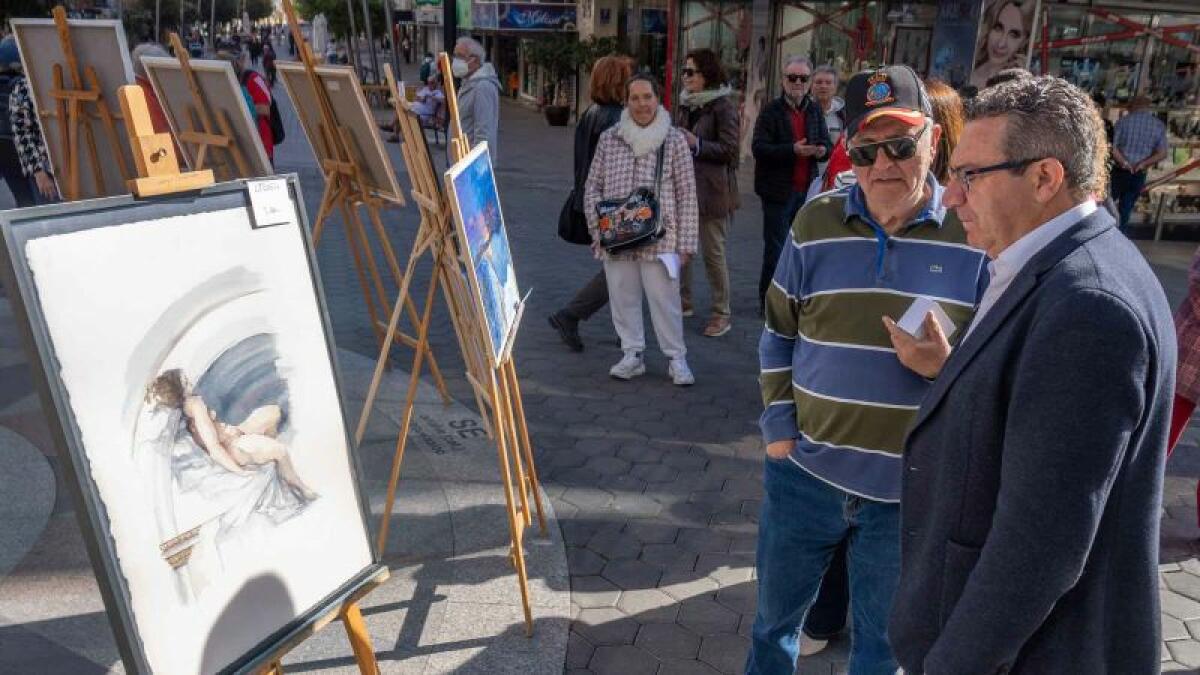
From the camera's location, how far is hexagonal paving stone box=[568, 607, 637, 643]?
3.17 meters

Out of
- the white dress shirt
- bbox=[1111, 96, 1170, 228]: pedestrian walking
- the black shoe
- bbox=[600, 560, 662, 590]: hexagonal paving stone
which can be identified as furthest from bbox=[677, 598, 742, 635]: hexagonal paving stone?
bbox=[1111, 96, 1170, 228]: pedestrian walking

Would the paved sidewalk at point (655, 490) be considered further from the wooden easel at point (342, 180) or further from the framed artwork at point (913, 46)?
the framed artwork at point (913, 46)

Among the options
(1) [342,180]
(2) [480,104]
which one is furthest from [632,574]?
(2) [480,104]

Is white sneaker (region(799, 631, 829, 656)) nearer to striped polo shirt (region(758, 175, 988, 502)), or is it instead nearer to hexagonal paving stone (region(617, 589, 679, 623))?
hexagonal paving stone (region(617, 589, 679, 623))

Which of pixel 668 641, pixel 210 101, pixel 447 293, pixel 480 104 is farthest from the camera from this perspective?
pixel 480 104

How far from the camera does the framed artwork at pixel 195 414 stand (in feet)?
5.52

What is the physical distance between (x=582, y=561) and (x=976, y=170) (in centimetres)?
253

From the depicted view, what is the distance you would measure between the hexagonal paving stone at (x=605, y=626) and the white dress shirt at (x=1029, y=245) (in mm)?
1994

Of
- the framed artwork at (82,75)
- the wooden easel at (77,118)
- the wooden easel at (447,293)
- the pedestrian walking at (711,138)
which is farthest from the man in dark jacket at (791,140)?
the wooden easel at (77,118)

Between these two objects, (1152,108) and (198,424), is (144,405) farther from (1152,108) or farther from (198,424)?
(1152,108)

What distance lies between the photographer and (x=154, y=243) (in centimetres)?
184

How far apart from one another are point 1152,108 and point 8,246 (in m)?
12.5

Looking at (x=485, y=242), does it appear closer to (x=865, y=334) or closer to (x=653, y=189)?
(x=865, y=334)

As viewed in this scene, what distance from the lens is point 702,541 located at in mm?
3826
